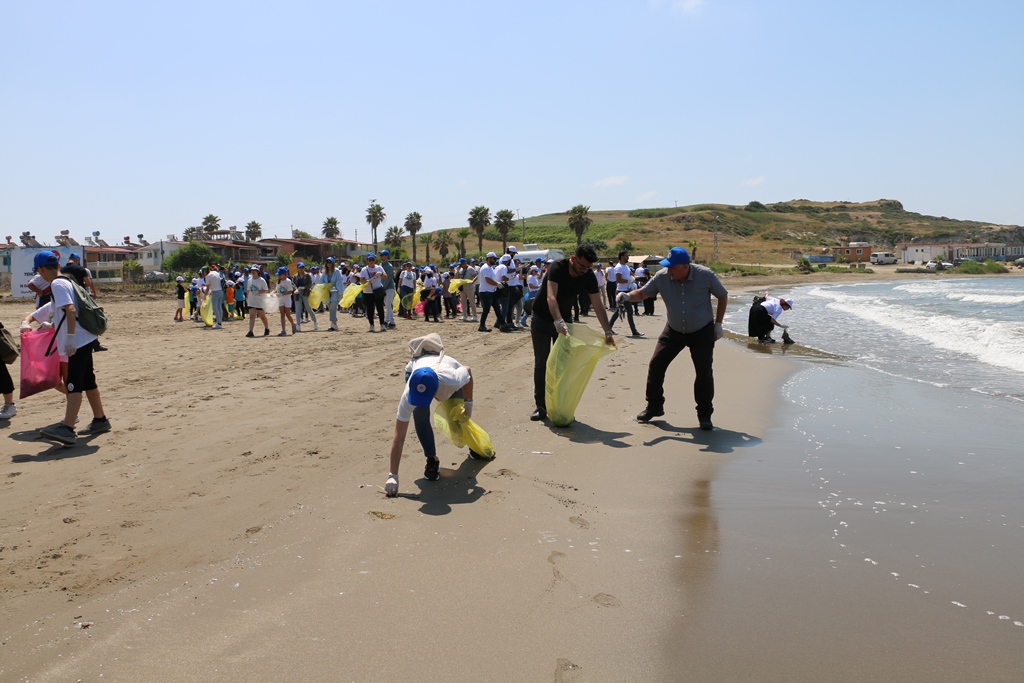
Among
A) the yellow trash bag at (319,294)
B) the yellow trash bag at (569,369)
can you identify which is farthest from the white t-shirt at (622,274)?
the yellow trash bag at (569,369)

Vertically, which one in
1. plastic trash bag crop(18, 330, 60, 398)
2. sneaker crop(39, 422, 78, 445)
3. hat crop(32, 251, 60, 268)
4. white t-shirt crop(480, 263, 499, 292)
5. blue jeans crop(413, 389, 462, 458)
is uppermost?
hat crop(32, 251, 60, 268)

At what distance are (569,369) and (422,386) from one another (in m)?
2.25

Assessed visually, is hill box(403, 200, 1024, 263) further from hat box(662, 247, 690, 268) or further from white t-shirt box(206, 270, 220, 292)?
hat box(662, 247, 690, 268)

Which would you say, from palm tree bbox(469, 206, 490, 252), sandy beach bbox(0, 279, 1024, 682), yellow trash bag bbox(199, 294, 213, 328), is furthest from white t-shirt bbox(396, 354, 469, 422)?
palm tree bbox(469, 206, 490, 252)

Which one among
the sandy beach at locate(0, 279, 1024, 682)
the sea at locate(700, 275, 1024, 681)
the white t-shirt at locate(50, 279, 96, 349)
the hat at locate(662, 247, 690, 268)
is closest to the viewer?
the sandy beach at locate(0, 279, 1024, 682)

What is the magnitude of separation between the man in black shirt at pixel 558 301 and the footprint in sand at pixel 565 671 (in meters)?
3.92

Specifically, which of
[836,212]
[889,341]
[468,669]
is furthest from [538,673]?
[836,212]

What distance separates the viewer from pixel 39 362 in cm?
677

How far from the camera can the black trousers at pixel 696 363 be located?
6.84 m

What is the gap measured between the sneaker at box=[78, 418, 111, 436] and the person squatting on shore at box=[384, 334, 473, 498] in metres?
2.97

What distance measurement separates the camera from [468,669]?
2.88 m

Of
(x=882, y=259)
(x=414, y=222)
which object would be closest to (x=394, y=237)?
(x=414, y=222)

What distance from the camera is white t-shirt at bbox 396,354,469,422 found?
4.80m

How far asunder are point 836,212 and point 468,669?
176 m
